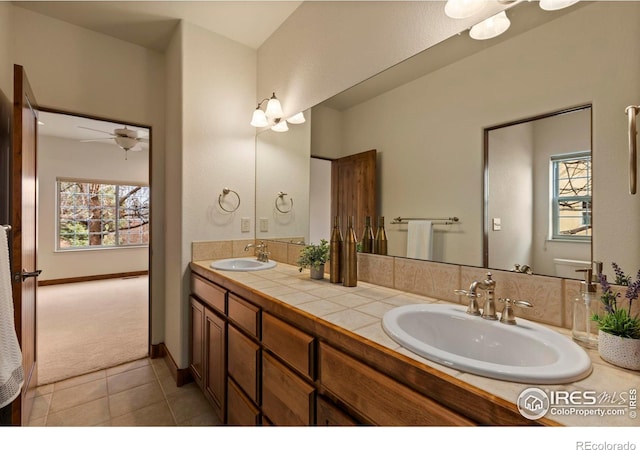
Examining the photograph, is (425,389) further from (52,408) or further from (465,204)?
(52,408)

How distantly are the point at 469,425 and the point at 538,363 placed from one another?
1.04 feet

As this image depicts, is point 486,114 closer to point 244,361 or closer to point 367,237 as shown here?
point 367,237

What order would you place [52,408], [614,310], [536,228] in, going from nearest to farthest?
1. [614,310]
2. [536,228]
3. [52,408]

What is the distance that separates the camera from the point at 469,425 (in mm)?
610

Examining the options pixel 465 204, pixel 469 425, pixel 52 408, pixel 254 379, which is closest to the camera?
pixel 469 425

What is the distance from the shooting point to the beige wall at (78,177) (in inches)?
196

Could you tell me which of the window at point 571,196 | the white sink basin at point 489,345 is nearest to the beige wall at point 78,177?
the white sink basin at point 489,345

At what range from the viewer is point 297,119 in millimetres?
2119

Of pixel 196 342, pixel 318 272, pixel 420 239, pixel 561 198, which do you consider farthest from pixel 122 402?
pixel 561 198

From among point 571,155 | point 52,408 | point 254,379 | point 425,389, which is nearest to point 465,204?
point 571,155

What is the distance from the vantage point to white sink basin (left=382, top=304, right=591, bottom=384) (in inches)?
24.9

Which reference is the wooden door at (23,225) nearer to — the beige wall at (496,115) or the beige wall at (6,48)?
the beige wall at (6,48)

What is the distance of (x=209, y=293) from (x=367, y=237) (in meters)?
1.03

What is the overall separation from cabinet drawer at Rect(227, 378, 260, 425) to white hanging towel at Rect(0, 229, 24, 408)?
33.1 inches
